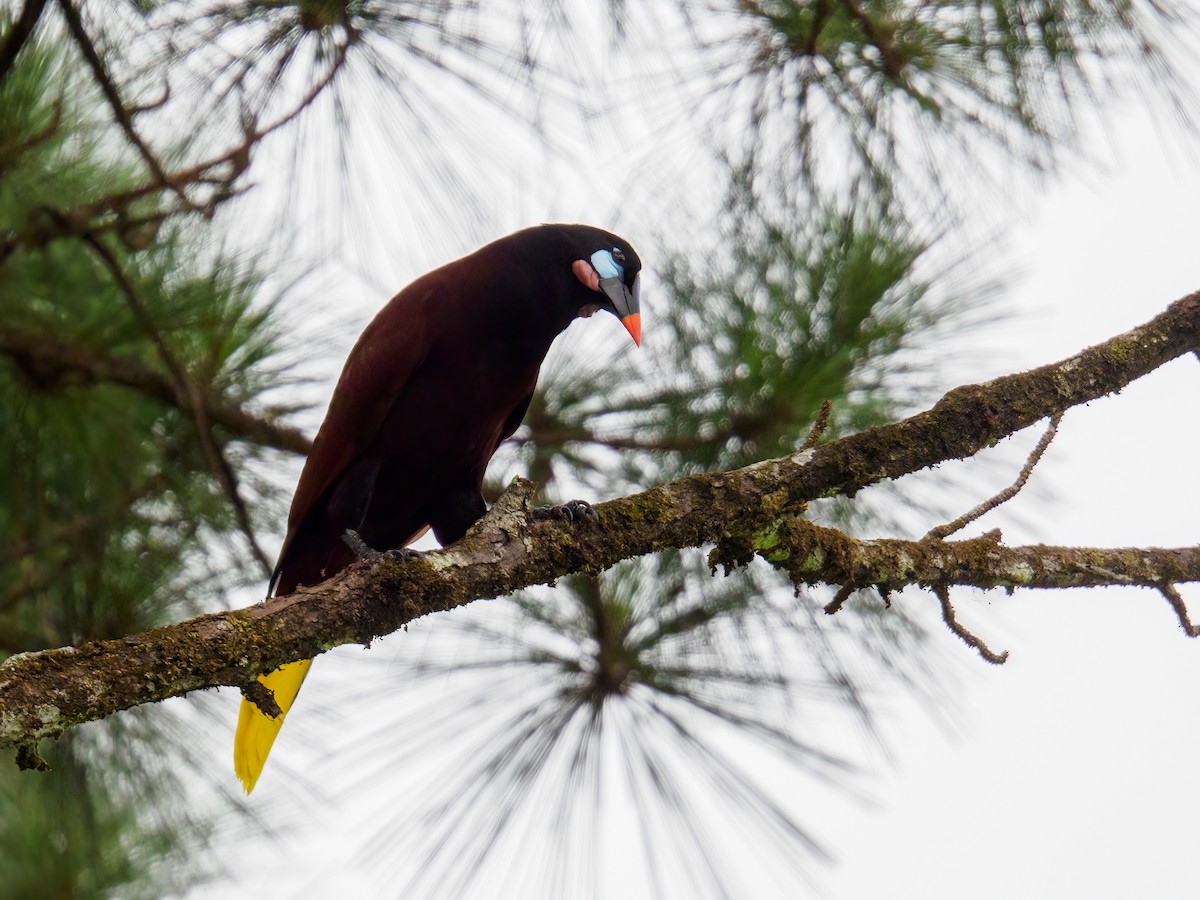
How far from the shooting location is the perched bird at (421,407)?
2367 millimetres

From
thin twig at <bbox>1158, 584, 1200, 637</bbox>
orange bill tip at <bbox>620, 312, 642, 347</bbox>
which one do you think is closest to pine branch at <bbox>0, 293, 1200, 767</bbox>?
thin twig at <bbox>1158, 584, 1200, 637</bbox>

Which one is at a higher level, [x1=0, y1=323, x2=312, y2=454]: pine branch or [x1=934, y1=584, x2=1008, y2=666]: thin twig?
[x1=0, y1=323, x2=312, y2=454]: pine branch

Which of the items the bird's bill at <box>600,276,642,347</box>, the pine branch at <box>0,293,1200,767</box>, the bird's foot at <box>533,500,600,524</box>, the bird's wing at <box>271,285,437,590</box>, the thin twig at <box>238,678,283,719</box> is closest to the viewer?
the thin twig at <box>238,678,283,719</box>

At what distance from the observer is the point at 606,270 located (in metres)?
2.57

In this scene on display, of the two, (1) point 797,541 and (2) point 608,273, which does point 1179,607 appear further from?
(2) point 608,273

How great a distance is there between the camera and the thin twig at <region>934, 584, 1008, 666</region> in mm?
1677

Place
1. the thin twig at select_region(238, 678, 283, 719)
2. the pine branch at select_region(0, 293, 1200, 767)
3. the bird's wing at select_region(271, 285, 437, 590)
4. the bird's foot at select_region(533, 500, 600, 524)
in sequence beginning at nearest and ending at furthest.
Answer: the thin twig at select_region(238, 678, 283, 719)
the pine branch at select_region(0, 293, 1200, 767)
the bird's foot at select_region(533, 500, 600, 524)
the bird's wing at select_region(271, 285, 437, 590)

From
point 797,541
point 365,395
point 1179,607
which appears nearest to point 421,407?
point 365,395

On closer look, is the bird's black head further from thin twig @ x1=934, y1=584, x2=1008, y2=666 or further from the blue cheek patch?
thin twig @ x1=934, y1=584, x2=1008, y2=666

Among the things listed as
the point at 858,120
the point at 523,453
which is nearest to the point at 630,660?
the point at 523,453

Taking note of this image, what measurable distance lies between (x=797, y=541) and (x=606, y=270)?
3.32 feet

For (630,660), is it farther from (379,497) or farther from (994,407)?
(994,407)

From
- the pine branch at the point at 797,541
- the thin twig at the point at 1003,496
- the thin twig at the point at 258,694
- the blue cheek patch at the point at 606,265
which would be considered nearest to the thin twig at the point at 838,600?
the pine branch at the point at 797,541

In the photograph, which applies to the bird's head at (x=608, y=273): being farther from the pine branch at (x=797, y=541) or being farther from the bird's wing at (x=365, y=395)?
the pine branch at (x=797, y=541)
